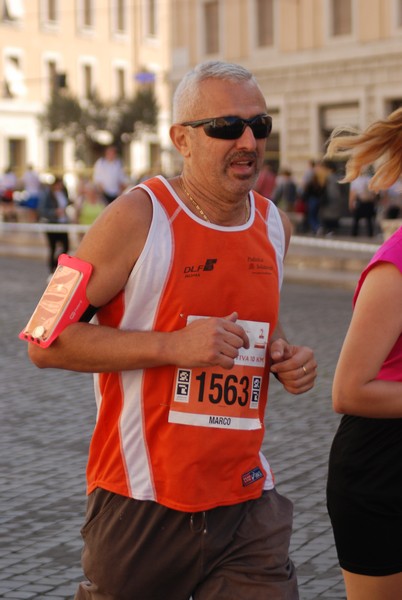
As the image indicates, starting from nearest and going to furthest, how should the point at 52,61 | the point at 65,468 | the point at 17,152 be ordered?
1. the point at 65,468
2. the point at 17,152
3. the point at 52,61

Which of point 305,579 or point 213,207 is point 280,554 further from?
point 305,579

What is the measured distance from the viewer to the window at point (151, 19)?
224 ft

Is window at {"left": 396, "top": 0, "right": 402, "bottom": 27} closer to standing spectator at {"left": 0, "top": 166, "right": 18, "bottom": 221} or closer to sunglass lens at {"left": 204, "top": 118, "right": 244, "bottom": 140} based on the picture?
standing spectator at {"left": 0, "top": 166, "right": 18, "bottom": 221}

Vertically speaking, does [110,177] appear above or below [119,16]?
below

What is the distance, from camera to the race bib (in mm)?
2898

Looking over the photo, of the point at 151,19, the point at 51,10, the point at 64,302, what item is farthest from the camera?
the point at 151,19

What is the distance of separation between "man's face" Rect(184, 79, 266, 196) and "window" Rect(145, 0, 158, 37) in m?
66.6

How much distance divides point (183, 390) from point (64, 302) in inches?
12.7

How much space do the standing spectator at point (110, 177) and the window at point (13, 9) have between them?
117ft

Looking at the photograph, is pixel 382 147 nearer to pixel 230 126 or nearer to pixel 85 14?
pixel 230 126

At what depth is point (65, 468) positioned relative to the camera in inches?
275

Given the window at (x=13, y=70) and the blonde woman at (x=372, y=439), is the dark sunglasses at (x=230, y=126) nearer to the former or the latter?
the blonde woman at (x=372, y=439)

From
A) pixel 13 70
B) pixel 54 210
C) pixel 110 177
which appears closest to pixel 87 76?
pixel 13 70

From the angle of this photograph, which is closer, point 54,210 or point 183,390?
point 183,390
